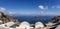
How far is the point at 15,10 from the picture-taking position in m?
2.94

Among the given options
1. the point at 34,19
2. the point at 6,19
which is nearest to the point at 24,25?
the point at 34,19

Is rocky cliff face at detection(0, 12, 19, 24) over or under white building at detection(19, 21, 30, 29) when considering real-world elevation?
over

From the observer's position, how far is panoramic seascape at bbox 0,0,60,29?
2888mm

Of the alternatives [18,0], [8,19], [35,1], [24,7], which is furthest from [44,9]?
[8,19]

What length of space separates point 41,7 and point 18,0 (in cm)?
57

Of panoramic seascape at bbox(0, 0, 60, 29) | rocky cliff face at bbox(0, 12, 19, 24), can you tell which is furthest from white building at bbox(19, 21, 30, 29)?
rocky cliff face at bbox(0, 12, 19, 24)

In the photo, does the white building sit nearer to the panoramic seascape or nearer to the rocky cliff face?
the panoramic seascape

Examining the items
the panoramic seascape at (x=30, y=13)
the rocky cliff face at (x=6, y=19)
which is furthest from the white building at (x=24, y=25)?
the rocky cliff face at (x=6, y=19)

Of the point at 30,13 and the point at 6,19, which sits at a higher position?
the point at 30,13

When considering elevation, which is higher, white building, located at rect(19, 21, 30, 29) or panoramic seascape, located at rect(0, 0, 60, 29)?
panoramic seascape, located at rect(0, 0, 60, 29)

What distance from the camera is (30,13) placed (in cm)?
294

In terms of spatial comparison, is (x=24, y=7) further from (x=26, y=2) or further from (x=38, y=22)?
(x=38, y=22)

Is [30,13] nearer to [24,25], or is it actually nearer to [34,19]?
[34,19]

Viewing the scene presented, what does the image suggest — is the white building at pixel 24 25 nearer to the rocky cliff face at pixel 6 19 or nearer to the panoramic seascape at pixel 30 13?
the panoramic seascape at pixel 30 13
